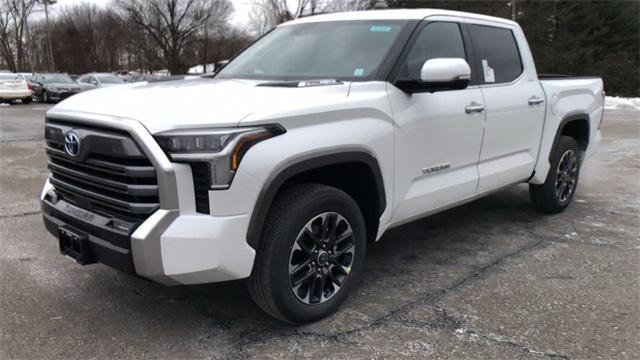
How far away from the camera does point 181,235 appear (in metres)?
2.61

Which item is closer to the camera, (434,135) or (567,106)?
(434,135)

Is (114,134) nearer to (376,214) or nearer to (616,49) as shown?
(376,214)

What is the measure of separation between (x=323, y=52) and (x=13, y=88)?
2458 centimetres

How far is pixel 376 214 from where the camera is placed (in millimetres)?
3486

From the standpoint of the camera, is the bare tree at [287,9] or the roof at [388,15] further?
the bare tree at [287,9]

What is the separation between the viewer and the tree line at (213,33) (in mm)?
34219

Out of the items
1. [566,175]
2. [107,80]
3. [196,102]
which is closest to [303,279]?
[196,102]

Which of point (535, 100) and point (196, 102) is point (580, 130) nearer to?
point (535, 100)

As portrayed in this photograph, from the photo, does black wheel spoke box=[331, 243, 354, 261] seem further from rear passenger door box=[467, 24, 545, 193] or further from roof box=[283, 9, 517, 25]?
roof box=[283, 9, 517, 25]

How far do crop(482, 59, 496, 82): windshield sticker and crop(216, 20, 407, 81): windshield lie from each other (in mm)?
928

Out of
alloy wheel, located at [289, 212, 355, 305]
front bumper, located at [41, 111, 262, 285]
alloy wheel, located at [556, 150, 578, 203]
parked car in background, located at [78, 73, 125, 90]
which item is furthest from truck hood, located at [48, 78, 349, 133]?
parked car in background, located at [78, 73, 125, 90]

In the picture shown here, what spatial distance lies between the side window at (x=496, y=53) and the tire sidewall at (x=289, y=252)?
1.81 meters

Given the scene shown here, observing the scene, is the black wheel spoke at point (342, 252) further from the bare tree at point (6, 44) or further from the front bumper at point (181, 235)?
the bare tree at point (6, 44)

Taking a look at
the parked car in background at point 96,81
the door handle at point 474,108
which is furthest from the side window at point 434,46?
the parked car in background at point 96,81
